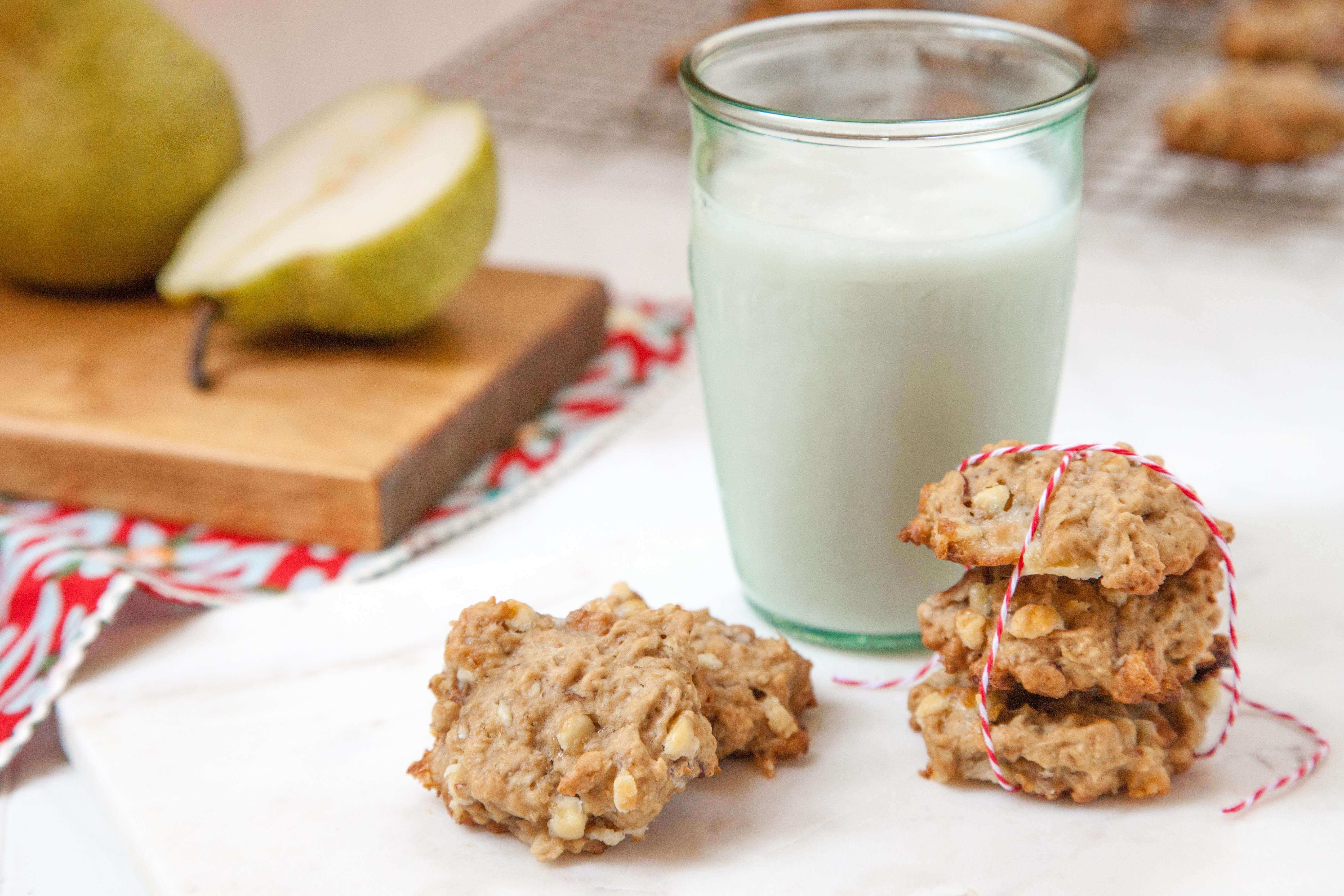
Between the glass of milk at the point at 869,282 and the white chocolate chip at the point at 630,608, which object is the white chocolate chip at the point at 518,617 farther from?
the glass of milk at the point at 869,282

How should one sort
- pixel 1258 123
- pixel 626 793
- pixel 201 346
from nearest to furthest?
pixel 626 793, pixel 201 346, pixel 1258 123

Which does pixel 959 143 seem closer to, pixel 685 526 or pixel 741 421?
pixel 741 421

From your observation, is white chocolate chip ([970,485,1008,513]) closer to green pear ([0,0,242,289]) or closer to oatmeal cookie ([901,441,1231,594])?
oatmeal cookie ([901,441,1231,594])

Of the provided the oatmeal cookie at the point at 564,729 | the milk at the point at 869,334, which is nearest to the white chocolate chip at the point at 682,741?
the oatmeal cookie at the point at 564,729

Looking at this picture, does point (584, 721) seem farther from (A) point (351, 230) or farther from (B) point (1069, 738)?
(A) point (351, 230)

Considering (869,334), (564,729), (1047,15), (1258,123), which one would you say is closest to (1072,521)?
(869,334)
